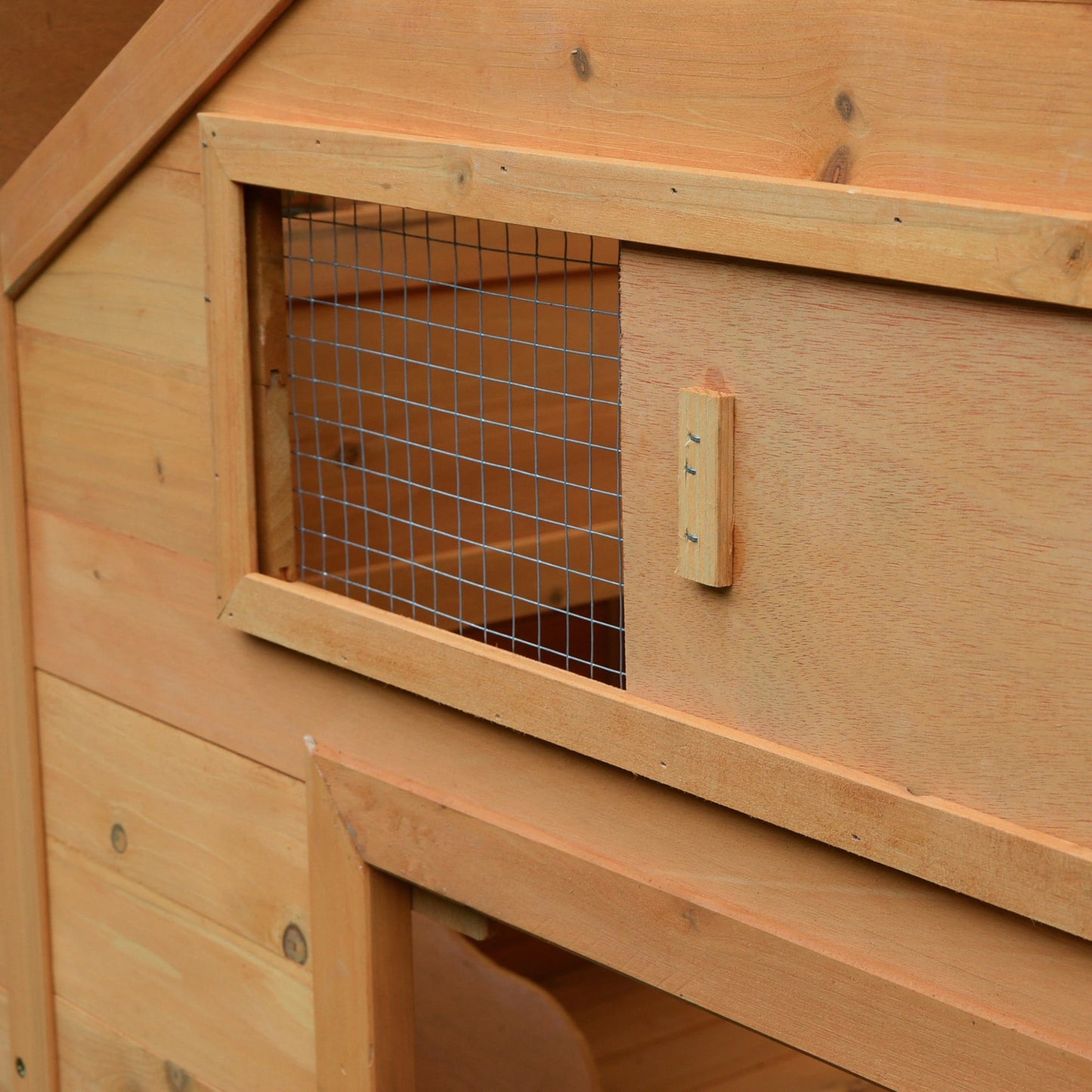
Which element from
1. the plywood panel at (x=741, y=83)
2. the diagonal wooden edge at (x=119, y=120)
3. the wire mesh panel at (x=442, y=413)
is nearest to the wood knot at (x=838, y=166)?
the plywood panel at (x=741, y=83)

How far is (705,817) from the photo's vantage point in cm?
90

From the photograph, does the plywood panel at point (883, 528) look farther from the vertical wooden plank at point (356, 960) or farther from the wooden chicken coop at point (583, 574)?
the vertical wooden plank at point (356, 960)

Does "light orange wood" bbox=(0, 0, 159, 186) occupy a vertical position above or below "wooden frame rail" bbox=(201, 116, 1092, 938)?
above

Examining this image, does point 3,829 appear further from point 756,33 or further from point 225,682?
point 756,33

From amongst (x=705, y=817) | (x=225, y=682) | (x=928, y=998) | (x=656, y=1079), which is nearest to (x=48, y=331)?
(x=225, y=682)

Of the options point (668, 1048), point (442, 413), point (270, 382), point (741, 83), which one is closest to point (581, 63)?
point (741, 83)

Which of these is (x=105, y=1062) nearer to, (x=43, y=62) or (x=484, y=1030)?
(x=484, y=1030)

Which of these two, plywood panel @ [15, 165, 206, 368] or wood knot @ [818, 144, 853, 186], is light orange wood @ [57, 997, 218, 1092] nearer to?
plywood panel @ [15, 165, 206, 368]

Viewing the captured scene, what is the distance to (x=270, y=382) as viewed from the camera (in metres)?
1.12

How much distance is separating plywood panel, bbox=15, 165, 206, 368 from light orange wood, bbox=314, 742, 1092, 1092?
0.33 meters

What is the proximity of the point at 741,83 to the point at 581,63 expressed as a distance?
0.37 ft

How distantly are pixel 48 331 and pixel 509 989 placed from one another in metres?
0.72

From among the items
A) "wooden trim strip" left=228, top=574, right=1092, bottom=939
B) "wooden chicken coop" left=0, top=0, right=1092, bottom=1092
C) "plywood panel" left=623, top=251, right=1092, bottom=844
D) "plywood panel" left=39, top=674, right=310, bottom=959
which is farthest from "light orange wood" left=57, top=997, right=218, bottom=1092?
"plywood panel" left=623, top=251, right=1092, bottom=844

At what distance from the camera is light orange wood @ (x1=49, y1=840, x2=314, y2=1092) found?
123cm
